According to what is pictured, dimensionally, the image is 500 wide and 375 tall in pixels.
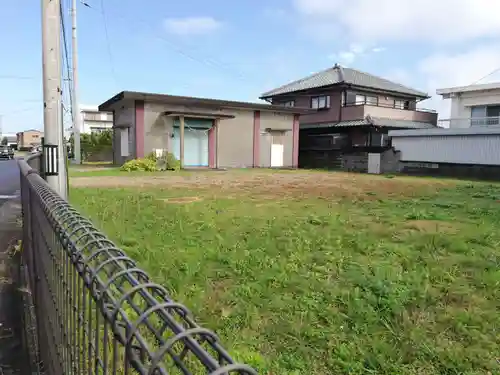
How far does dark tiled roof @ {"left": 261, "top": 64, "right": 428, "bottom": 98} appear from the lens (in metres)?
25.4

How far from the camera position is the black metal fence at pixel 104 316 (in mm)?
794

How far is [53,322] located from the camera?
77.4 inches

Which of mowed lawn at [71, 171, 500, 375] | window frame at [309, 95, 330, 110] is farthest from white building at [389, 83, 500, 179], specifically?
mowed lawn at [71, 171, 500, 375]

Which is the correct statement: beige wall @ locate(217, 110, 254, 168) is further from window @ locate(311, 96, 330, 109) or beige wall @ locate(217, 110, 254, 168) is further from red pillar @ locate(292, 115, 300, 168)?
window @ locate(311, 96, 330, 109)

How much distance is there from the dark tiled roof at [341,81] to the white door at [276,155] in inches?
193

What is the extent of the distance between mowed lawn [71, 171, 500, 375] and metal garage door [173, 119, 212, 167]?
46.6 ft

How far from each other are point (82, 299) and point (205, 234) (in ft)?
12.4

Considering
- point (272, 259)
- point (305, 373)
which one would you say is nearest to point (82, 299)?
point (305, 373)

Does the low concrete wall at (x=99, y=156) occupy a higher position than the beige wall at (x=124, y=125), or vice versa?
the beige wall at (x=124, y=125)

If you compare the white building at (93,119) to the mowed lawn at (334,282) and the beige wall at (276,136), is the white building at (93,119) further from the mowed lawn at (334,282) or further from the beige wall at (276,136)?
the mowed lawn at (334,282)

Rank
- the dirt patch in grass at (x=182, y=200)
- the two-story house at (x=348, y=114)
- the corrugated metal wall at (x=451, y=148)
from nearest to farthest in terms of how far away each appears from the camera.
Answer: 1. the dirt patch in grass at (x=182, y=200)
2. the corrugated metal wall at (x=451, y=148)
3. the two-story house at (x=348, y=114)

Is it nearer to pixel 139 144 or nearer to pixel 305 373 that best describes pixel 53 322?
pixel 305 373

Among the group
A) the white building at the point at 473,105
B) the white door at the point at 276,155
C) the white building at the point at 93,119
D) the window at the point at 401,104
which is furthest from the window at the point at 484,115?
the white building at the point at 93,119

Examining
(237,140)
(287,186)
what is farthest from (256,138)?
(287,186)
